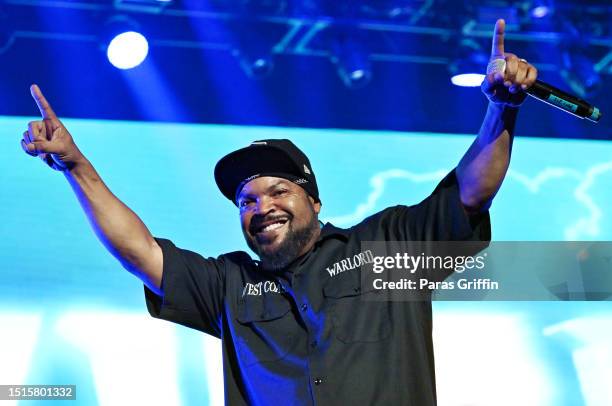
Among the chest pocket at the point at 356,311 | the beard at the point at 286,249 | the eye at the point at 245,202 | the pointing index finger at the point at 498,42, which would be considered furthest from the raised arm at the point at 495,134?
the eye at the point at 245,202

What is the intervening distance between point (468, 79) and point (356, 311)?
214cm

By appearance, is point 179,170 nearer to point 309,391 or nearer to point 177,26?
point 177,26

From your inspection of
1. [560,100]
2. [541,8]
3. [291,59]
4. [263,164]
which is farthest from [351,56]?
[560,100]

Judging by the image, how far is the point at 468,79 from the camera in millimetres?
3949

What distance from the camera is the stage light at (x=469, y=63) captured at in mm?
3914

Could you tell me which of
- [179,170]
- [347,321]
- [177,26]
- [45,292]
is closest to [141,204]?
[179,170]

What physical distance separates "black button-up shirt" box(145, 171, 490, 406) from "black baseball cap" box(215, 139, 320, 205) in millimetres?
176

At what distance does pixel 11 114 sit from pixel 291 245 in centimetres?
189

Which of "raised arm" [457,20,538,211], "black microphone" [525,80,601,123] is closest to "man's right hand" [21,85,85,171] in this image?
"raised arm" [457,20,538,211]

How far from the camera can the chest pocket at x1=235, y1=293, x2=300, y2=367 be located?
2.09 meters

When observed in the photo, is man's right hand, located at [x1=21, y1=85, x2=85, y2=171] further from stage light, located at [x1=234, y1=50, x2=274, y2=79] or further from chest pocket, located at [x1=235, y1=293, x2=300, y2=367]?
stage light, located at [x1=234, y1=50, x2=274, y2=79]

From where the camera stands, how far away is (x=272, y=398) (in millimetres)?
2049

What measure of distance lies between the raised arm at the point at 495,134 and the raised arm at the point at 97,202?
0.79m
